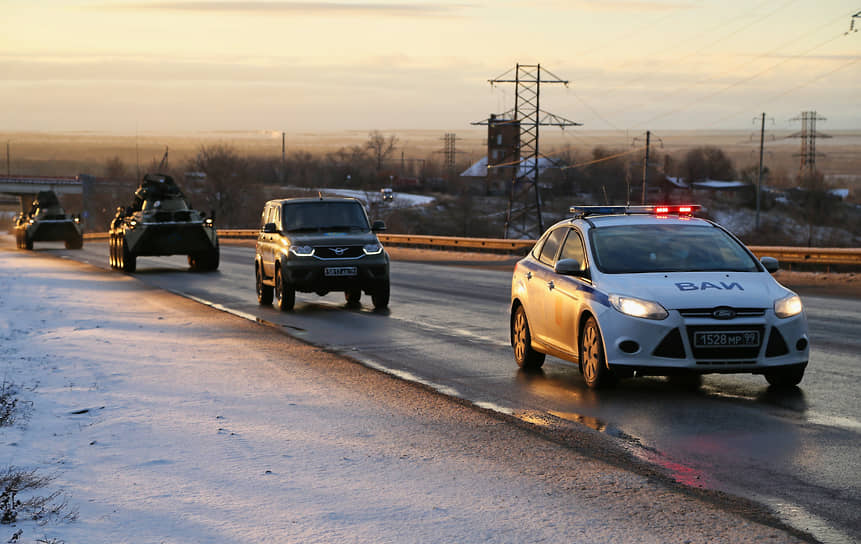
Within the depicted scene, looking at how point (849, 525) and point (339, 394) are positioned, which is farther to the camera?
point (339, 394)

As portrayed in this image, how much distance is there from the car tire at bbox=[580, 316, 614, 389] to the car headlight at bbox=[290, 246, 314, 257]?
9681 millimetres

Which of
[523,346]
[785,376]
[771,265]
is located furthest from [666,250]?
[523,346]

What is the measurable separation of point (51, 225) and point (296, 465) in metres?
55.0

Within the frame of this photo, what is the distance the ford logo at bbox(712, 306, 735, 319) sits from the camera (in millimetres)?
9266

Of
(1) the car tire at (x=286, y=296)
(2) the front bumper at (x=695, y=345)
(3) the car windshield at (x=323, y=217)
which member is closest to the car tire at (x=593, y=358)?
(2) the front bumper at (x=695, y=345)

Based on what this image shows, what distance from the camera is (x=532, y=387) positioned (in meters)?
10.5

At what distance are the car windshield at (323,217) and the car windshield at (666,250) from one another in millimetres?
10066

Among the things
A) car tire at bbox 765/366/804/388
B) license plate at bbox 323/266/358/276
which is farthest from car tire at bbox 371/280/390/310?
car tire at bbox 765/366/804/388

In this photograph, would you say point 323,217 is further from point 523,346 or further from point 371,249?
point 523,346

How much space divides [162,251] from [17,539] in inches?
1120

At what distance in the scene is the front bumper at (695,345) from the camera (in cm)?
927

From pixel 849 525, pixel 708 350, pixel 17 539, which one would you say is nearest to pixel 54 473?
pixel 17 539

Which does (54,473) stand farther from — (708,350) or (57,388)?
(708,350)

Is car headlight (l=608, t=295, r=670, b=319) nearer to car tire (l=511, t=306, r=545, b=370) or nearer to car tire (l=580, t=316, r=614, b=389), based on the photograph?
car tire (l=580, t=316, r=614, b=389)
